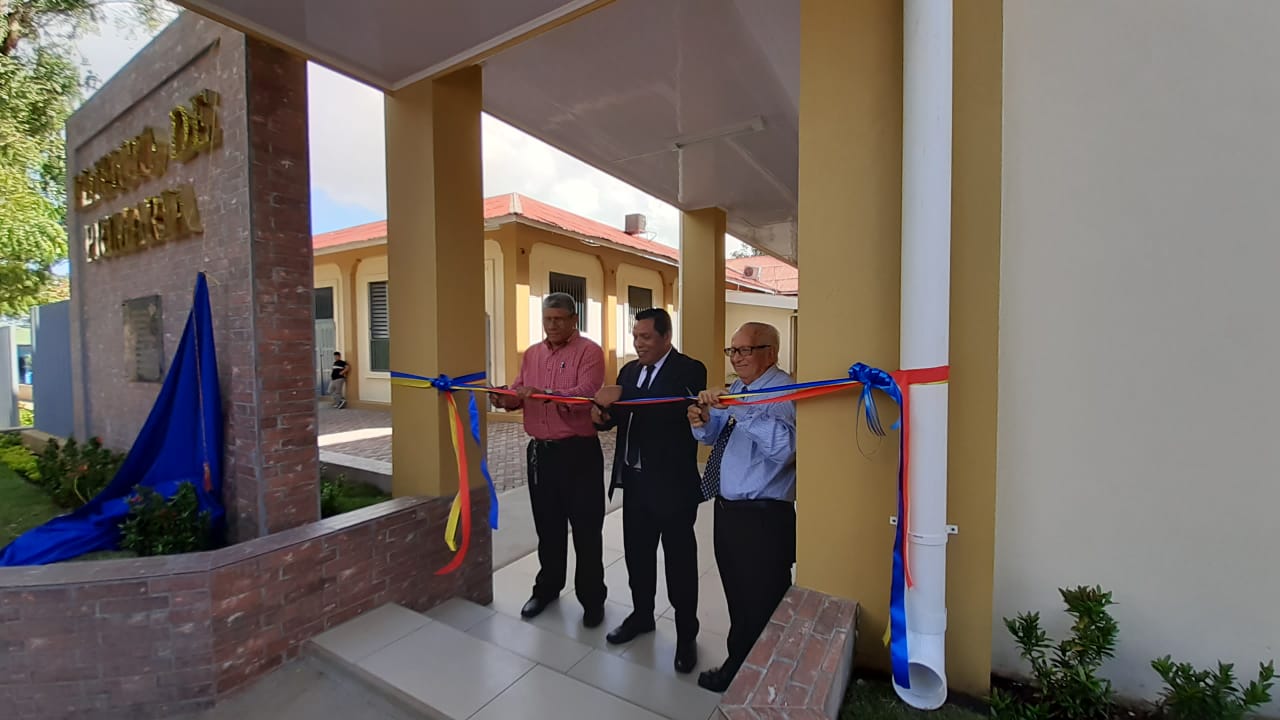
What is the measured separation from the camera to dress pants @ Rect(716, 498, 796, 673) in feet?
8.02

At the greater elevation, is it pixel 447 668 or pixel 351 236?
pixel 351 236

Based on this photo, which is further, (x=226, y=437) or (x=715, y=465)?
(x=226, y=437)

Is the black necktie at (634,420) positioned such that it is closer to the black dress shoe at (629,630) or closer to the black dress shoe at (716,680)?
the black dress shoe at (629,630)

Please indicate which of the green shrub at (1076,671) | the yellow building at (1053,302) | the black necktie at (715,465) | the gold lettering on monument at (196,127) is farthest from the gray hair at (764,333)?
the gold lettering on monument at (196,127)

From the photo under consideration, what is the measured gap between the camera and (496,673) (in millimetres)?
2418

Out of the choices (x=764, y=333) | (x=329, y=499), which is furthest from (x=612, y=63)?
(x=329, y=499)

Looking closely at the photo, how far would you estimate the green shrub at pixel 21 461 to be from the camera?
5.25 meters

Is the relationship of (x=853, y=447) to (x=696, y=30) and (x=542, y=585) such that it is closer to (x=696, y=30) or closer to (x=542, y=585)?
(x=542, y=585)

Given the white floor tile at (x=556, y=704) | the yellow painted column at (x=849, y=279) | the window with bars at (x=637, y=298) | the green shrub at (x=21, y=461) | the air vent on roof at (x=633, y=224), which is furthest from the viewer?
the air vent on roof at (x=633, y=224)

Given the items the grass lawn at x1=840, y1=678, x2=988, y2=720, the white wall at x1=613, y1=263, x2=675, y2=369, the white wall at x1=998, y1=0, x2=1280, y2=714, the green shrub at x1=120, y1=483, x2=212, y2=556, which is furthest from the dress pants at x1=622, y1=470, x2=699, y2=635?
the white wall at x1=613, y1=263, x2=675, y2=369

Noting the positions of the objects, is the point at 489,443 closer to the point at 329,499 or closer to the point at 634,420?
the point at 329,499

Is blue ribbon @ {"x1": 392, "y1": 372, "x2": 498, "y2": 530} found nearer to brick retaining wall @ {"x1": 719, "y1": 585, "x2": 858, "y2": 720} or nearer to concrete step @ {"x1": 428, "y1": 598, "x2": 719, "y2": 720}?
concrete step @ {"x1": 428, "y1": 598, "x2": 719, "y2": 720}

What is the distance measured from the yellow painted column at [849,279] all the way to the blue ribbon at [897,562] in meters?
0.11

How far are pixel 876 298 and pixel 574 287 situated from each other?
10876mm
